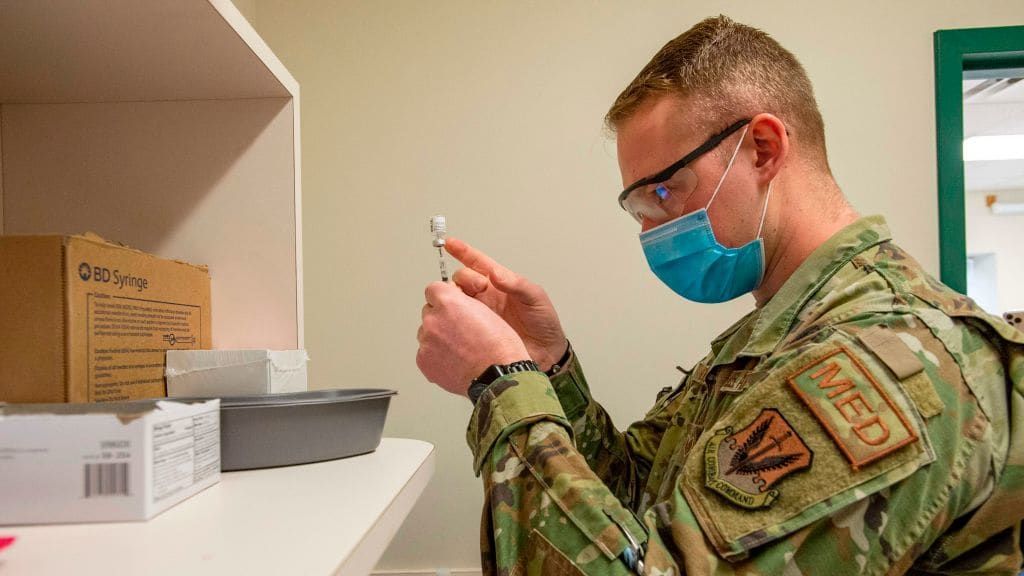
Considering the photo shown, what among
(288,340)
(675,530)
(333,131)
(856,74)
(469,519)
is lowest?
(469,519)

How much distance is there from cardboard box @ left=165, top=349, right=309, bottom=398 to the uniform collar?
641 millimetres

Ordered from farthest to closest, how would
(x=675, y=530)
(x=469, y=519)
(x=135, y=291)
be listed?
(x=469, y=519), (x=135, y=291), (x=675, y=530)

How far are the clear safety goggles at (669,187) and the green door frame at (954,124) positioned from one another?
1.12m

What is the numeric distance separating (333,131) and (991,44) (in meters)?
1.83

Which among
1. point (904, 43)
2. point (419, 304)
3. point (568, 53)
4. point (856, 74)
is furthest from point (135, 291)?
point (904, 43)

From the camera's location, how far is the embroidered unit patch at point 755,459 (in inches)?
24.2

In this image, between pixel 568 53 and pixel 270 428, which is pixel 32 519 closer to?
pixel 270 428

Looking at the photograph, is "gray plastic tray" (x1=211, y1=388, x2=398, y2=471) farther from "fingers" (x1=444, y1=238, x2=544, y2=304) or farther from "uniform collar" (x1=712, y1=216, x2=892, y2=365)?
"uniform collar" (x1=712, y1=216, x2=892, y2=365)

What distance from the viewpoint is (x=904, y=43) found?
1714 mm

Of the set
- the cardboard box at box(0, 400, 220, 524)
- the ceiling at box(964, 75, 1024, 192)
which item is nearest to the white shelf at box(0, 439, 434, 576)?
the cardboard box at box(0, 400, 220, 524)

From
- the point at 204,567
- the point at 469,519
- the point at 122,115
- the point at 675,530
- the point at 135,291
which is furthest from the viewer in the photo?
the point at 469,519

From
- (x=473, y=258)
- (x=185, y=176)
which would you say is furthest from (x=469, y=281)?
(x=185, y=176)

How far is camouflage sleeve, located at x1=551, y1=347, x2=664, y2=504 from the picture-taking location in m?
1.15

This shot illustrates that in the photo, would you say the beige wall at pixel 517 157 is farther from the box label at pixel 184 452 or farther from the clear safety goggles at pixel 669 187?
the box label at pixel 184 452
